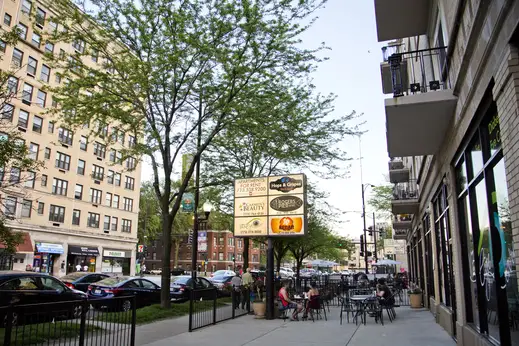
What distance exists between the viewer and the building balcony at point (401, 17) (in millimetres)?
10672

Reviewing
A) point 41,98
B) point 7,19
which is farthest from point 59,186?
point 7,19

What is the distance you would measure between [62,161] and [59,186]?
2753mm

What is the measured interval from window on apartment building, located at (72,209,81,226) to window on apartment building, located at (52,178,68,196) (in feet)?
8.32

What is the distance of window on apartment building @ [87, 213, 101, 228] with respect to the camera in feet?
160

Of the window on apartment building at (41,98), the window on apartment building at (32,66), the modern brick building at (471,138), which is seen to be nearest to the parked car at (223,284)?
the modern brick building at (471,138)

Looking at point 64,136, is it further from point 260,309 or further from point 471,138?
point 471,138

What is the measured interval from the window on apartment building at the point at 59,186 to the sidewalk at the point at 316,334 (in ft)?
119

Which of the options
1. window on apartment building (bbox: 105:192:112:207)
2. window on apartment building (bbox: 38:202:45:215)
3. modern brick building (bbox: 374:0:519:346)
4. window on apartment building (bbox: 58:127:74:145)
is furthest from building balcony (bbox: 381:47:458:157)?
window on apartment building (bbox: 105:192:112:207)

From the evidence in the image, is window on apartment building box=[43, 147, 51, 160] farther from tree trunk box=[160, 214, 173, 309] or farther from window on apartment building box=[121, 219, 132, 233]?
tree trunk box=[160, 214, 173, 309]

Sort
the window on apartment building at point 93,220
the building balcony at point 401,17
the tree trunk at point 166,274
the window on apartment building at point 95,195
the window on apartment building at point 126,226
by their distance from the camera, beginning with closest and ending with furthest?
the building balcony at point 401,17 → the tree trunk at point 166,274 → the window on apartment building at point 93,220 → the window on apartment building at point 95,195 → the window on apartment building at point 126,226

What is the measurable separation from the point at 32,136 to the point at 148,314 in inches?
1309

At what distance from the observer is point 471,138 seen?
722 centimetres

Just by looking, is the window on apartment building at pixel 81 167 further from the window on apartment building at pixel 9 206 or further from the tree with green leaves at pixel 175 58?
the tree with green leaves at pixel 175 58

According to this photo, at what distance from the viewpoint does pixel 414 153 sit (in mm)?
10852
